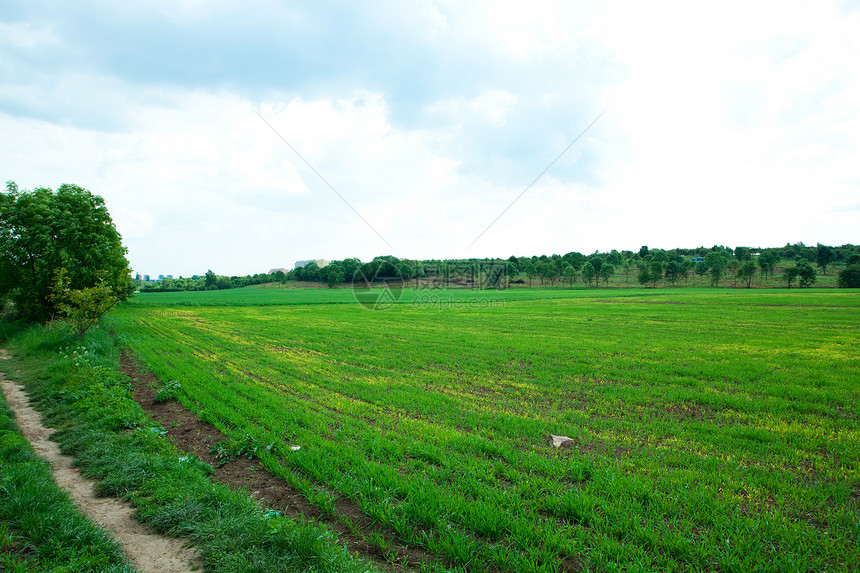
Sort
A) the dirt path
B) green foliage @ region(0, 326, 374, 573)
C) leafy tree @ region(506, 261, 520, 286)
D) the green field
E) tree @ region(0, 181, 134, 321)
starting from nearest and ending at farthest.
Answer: green foliage @ region(0, 326, 374, 573) → the dirt path → the green field → tree @ region(0, 181, 134, 321) → leafy tree @ region(506, 261, 520, 286)

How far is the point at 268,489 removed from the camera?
5875mm

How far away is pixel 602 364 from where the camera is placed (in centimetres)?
1404

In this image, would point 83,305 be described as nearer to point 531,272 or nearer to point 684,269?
point 531,272

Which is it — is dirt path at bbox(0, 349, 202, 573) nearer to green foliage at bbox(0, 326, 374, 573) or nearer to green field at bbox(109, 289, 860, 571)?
green foliage at bbox(0, 326, 374, 573)

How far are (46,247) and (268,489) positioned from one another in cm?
2836

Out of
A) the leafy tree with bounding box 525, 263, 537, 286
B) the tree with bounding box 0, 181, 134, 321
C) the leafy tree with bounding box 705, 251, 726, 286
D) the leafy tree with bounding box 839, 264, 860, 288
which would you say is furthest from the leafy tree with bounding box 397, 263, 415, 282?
the leafy tree with bounding box 839, 264, 860, 288

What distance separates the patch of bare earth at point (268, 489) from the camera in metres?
4.39

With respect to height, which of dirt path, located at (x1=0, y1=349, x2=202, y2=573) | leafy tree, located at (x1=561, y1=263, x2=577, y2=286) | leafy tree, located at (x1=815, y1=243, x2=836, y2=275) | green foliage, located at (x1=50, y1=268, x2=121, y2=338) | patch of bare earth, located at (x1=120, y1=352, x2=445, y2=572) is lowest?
patch of bare earth, located at (x1=120, y1=352, x2=445, y2=572)

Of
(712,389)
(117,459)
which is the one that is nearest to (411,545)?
(117,459)

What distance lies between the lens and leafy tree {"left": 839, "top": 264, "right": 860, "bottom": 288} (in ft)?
263

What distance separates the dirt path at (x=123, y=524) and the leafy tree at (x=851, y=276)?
124995 millimetres

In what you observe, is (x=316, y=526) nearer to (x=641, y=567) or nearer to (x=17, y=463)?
(x=641, y=567)

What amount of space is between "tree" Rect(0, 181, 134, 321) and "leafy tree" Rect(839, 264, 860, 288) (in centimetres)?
12929

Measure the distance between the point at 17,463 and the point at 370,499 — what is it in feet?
20.8
